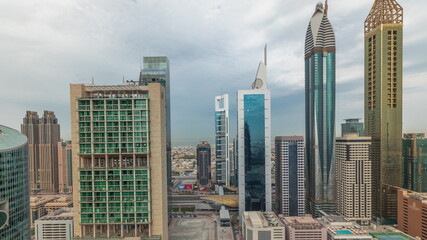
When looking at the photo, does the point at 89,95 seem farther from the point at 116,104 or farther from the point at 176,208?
the point at 176,208

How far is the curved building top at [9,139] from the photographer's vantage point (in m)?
30.6

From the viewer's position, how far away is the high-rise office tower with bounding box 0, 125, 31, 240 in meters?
29.0

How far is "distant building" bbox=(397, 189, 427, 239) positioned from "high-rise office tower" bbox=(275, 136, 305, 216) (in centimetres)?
1977

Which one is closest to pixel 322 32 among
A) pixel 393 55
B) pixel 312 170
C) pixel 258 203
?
pixel 393 55

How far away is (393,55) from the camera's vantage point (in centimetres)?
5803

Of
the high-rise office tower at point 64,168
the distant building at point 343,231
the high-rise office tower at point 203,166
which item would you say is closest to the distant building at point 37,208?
the high-rise office tower at point 64,168

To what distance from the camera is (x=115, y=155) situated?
21.9 m

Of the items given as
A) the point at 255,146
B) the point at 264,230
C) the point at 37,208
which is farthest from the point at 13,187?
the point at 255,146

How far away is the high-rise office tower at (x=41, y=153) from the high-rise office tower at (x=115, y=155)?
257ft

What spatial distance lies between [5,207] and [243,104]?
146 ft

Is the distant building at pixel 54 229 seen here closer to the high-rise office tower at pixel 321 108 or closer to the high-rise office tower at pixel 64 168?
the high-rise office tower at pixel 64 168

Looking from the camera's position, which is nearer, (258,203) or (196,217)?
(258,203)

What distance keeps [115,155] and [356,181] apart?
56.9 meters

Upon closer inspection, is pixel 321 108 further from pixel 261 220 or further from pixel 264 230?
pixel 264 230
